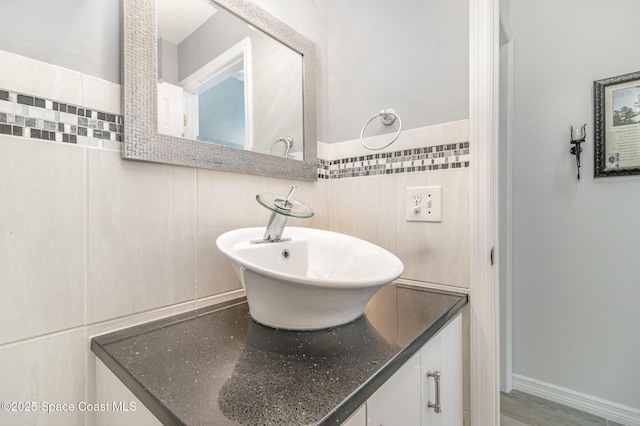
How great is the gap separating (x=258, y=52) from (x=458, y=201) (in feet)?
2.80

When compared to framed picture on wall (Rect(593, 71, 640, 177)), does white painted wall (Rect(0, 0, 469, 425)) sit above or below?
below

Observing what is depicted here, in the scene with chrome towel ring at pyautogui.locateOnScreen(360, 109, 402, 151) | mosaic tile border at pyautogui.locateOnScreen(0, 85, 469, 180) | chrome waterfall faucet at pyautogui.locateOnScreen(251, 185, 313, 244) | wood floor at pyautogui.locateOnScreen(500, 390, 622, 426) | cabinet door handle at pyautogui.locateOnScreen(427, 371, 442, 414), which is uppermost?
chrome towel ring at pyautogui.locateOnScreen(360, 109, 402, 151)

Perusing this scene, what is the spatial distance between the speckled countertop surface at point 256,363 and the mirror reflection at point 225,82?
1.63 ft

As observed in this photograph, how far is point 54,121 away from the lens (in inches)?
22.2

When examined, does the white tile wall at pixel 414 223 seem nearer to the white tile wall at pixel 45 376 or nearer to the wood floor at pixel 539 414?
the white tile wall at pixel 45 376

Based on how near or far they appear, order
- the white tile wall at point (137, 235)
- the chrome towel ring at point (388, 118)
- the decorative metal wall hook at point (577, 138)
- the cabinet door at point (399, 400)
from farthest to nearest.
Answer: the decorative metal wall hook at point (577, 138) < the chrome towel ring at point (388, 118) < the white tile wall at point (137, 235) < the cabinet door at point (399, 400)

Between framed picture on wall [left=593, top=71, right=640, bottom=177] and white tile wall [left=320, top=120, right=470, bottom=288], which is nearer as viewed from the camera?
white tile wall [left=320, top=120, right=470, bottom=288]

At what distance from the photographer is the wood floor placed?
1.39m

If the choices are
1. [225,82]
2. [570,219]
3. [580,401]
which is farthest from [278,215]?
[580,401]

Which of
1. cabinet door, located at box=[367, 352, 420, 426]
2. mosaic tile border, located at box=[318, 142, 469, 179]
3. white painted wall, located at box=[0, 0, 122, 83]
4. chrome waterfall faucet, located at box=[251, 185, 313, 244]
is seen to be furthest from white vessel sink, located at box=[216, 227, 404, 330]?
white painted wall, located at box=[0, 0, 122, 83]

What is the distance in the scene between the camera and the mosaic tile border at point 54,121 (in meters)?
0.52

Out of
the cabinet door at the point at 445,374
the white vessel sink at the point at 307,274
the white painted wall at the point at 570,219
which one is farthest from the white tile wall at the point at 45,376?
the white painted wall at the point at 570,219

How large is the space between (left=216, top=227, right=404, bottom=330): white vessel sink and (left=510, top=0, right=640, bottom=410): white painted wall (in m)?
1.34

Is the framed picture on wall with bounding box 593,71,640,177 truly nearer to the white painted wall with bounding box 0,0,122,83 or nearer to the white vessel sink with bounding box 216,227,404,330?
the white vessel sink with bounding box 216,227,404,330
